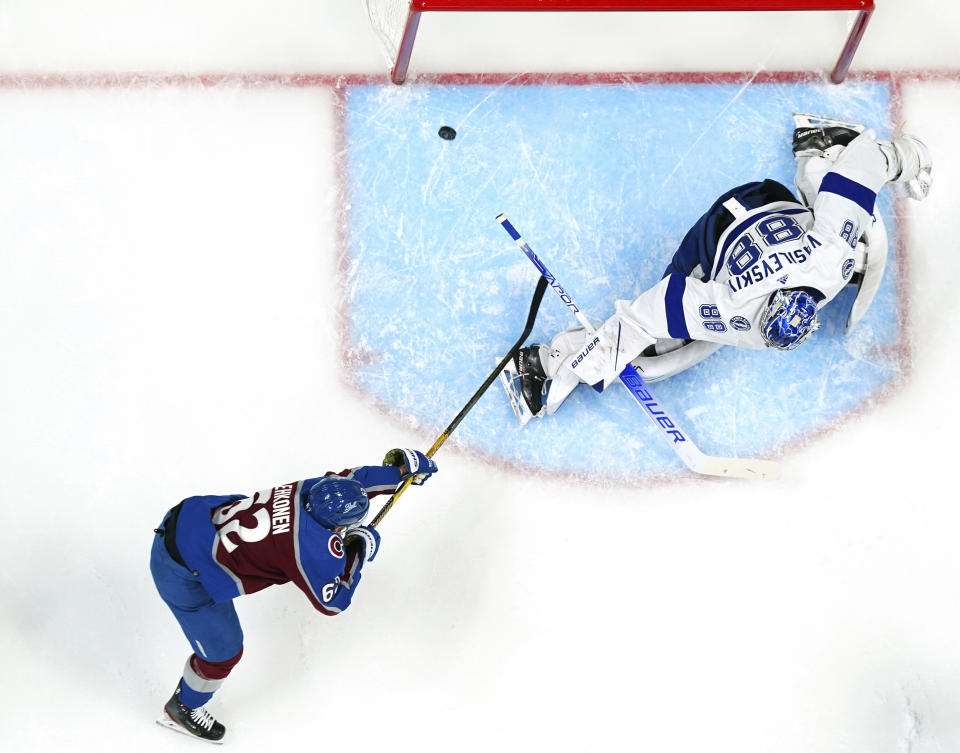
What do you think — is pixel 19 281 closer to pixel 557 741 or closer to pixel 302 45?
pixel 302 45

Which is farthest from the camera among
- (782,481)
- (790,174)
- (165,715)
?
(790,174)

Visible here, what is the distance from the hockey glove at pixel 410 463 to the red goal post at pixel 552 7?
163cm

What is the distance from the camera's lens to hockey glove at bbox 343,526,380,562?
3367 mm

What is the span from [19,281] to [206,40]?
4.00 feet

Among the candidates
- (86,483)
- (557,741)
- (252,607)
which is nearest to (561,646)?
(557,741)

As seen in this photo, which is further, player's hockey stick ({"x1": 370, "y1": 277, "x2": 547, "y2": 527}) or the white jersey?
player's hockey stick ({"x1": 370, "y1": 277, "x2": 547, "y2": 527})

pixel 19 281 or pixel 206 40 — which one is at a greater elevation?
pixel 206 40

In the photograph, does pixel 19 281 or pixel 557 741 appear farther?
pixel 19 281

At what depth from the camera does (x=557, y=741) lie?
12.5ft

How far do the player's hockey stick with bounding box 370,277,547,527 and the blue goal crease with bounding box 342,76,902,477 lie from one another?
0.53 feet

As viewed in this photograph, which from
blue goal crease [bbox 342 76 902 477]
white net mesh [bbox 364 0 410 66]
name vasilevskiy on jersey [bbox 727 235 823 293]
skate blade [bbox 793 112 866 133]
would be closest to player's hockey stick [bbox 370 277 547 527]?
blue goal crease [bbox 342 76 902 477]

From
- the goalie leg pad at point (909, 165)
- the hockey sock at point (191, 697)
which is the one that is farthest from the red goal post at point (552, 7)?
the hockey sock at point (191, 697)

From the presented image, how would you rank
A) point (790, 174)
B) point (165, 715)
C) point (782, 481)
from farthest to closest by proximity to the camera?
point (790, 174)
point (782, 481)
point (165, 715)

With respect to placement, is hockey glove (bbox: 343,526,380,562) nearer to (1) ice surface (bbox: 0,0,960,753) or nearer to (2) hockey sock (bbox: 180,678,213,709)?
(1) ice surface (bbox: 0,0,960,753)
